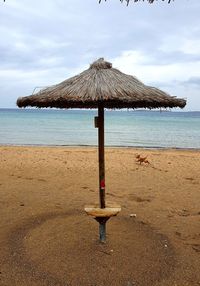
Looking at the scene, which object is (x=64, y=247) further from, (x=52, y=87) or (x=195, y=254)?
(x=52, y=87)

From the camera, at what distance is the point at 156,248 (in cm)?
518

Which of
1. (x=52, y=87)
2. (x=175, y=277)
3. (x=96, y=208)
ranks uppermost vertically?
(x=52, y=87)

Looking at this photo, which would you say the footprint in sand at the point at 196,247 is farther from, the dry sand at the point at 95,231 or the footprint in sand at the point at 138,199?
the footprint in sand at the point at 138,199

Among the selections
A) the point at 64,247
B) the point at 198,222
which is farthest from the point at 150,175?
the point at 64,247

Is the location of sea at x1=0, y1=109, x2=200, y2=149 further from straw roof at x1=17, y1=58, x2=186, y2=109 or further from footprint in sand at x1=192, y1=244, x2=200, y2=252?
footprint in sand at x1=192, y1=244, x2=200, y2=252

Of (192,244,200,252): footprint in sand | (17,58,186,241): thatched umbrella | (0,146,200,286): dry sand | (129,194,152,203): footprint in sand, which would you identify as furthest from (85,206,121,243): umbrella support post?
(129,194,152,203): footprint in sand

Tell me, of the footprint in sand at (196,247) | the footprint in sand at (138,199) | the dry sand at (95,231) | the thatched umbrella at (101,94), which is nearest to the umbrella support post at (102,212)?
the thatched umbrella at (101,94)

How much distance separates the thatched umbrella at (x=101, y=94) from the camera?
4371 mm

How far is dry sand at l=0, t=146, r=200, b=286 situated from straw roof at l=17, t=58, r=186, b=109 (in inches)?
82.7

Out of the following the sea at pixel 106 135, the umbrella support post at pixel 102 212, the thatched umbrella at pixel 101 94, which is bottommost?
the sea at pixel 106 135

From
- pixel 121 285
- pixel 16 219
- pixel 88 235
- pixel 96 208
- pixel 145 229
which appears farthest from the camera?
pixel 16 219

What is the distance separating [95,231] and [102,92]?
8.18ft

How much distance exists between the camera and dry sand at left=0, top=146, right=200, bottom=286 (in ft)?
14.6

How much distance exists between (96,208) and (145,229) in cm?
148
